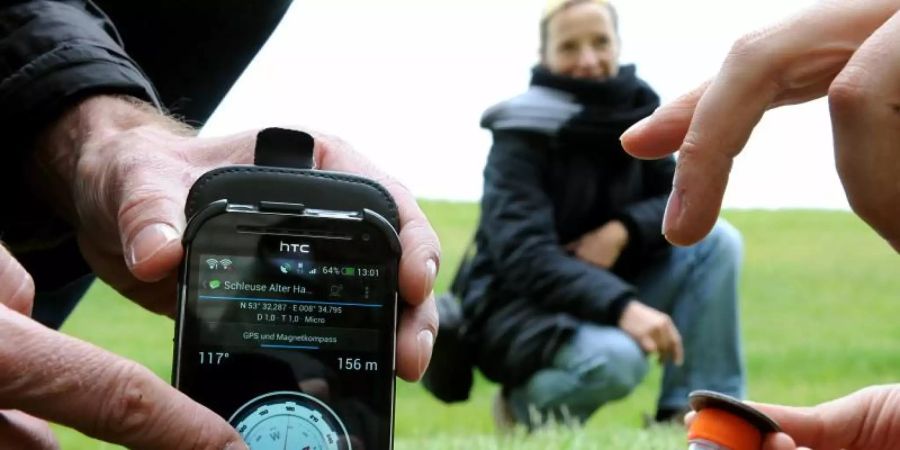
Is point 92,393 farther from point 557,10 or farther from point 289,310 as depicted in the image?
point 557,10

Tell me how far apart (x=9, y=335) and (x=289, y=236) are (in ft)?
0.73

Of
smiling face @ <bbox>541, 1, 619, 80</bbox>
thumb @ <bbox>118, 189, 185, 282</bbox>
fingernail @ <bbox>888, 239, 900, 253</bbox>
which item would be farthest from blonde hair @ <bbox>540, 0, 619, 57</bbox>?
fingernail @ <bbox>888, 239, 900, 253</bbox>

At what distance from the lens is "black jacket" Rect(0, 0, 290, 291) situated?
49.8 inches

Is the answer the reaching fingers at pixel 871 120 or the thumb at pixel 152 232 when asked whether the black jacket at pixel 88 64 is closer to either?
the thumb at pixel 152 232

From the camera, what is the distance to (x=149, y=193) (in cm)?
103

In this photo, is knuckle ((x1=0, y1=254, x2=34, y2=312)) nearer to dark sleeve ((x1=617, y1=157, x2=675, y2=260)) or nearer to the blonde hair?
dark sleeve ((x1=617, y1=157, x2=675, y2=260))

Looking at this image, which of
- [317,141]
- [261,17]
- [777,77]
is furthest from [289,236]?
[261,17]

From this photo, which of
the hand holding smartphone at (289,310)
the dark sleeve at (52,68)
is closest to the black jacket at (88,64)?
the dark sleeve at (52,68)

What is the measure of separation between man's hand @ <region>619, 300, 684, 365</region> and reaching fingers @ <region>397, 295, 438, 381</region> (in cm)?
212

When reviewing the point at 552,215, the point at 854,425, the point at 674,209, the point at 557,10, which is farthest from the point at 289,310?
the point at 557,10

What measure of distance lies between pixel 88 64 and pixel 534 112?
212 centimetres

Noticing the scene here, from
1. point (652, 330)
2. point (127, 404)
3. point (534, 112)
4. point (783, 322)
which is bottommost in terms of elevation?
point (783, 322)

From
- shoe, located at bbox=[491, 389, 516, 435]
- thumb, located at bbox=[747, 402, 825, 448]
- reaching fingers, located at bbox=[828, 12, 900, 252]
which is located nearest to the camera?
reaching fingers, located at bbox=[828, 12, 900, 252]

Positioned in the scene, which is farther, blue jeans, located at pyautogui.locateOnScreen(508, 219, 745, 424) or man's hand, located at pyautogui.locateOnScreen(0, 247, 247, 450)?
blue jeans, located at pyautogui.locateOnScreen(508, 219, 745, 424)
